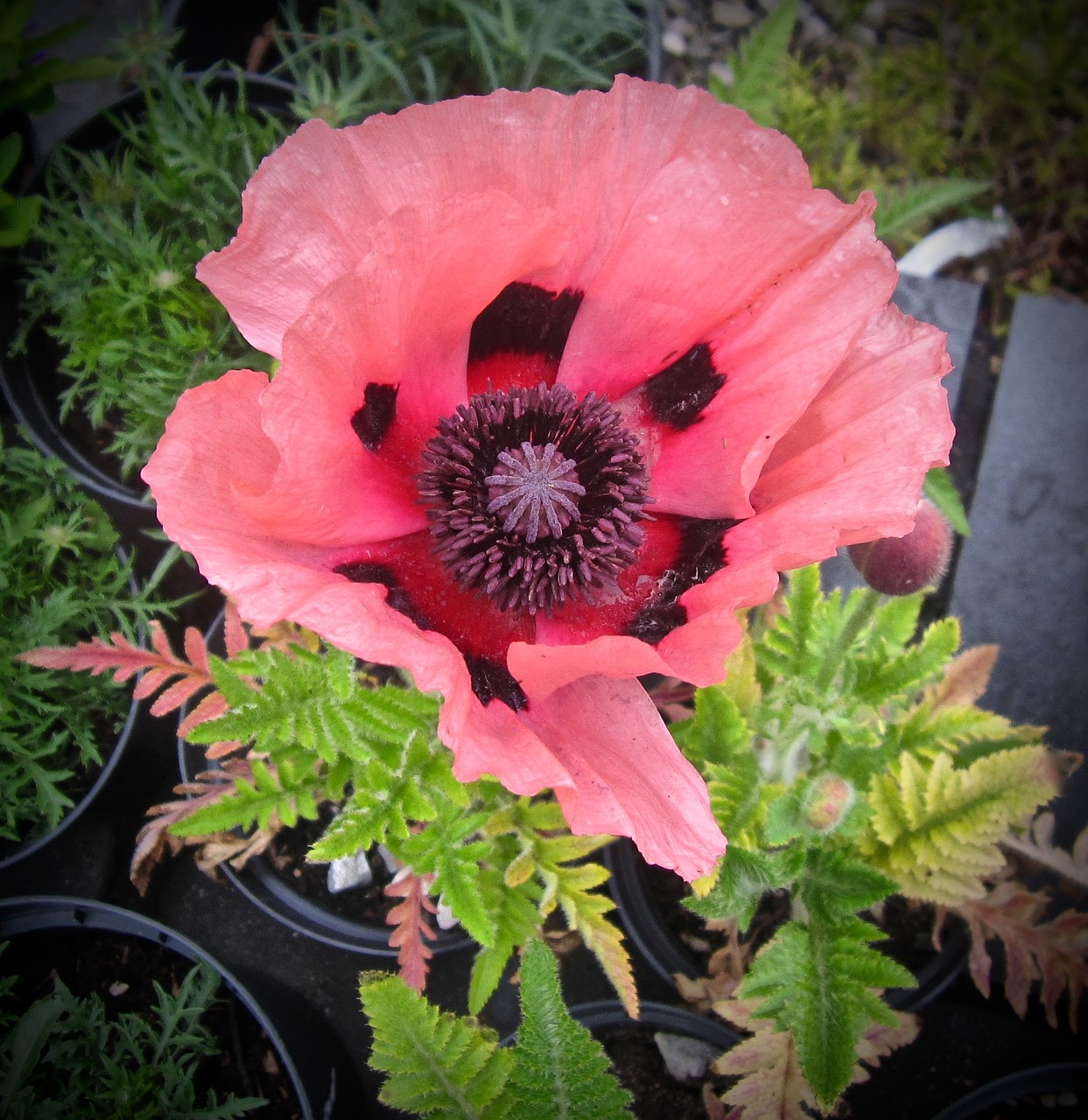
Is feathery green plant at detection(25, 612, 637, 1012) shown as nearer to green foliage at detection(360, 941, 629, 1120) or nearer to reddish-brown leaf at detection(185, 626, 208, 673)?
reddish-brown leaf at detection(185, 626, 208, 673)

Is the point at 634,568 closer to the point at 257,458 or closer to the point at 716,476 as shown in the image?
the point at 716,476

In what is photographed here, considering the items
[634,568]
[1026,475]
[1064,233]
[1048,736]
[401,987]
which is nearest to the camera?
[401,987]

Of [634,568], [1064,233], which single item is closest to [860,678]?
[634,568]

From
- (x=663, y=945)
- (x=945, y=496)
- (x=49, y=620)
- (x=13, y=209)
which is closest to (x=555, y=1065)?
(x=663, y=945)

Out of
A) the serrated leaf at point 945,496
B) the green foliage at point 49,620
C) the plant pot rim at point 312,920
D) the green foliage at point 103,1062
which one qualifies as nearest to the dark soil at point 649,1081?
the plant pot rim at point 312,920

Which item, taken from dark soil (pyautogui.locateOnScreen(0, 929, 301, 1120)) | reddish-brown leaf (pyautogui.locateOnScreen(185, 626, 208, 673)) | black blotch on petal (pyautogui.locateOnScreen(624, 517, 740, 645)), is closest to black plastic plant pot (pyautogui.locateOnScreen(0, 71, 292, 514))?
reddish-brown leaf (pyautogui.locateOnScreen(185, 626, 208, 673))

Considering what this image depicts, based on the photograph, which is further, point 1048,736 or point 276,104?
point 1048,736
